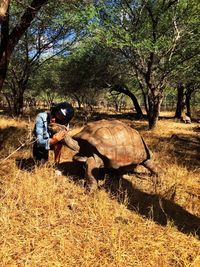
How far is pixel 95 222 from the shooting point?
538cm

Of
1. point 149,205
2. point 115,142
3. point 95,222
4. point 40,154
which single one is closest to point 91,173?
point 115,142

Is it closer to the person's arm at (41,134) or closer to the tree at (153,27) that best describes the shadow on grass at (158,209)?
the person's arm at (41,134)

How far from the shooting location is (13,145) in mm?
11227

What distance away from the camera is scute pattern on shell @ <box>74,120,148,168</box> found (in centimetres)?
701

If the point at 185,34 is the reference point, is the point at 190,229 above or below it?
below

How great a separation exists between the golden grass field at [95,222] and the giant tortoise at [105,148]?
15.8 inches

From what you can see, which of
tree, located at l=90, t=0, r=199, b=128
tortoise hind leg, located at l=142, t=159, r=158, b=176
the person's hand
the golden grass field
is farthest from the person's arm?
tree, located at l=90, t=0, r=199, b=128

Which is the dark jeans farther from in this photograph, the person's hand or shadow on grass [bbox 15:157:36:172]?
the person's hand

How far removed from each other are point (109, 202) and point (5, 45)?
4511 mm

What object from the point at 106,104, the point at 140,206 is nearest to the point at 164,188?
the point at 140,206

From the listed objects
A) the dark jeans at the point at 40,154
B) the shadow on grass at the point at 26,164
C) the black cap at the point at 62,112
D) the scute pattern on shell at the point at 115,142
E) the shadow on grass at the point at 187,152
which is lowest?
the shadow on grass at the point at 187,152

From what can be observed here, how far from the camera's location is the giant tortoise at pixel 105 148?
689cm

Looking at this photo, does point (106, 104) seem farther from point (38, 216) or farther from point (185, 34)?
point (38, 216)

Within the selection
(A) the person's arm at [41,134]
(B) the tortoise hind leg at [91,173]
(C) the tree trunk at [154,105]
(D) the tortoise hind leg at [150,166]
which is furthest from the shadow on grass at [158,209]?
(C) the tree trunk at [154,105]
